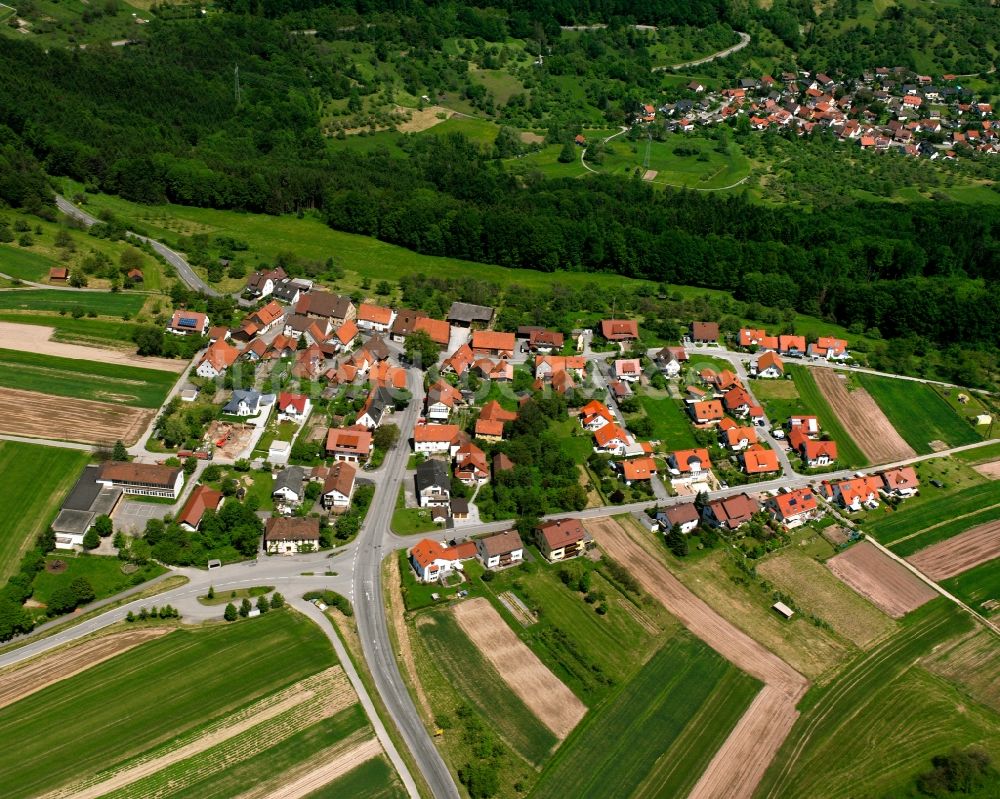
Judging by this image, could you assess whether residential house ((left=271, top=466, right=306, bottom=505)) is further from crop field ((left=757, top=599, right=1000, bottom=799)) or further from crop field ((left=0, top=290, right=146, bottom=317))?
crop field ((left=757, top=599, right=1000, bottom=799))

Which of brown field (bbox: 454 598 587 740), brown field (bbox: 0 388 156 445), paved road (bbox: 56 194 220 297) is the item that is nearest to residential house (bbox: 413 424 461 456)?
brown field (bbox: 454 598 587 740)

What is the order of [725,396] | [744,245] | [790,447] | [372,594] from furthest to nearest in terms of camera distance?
Result: [744,245]
[725,396]
[790,447]
[372,594]

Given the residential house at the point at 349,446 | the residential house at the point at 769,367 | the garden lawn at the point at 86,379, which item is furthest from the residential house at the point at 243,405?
the residential house at the point at 769,367

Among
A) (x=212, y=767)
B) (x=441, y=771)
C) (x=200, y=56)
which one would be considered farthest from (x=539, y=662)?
(x=200, y=56)

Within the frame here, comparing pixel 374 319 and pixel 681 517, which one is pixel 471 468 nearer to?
pixel 681 517

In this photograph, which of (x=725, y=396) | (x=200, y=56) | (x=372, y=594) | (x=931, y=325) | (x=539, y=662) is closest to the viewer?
(x=539, y=662)

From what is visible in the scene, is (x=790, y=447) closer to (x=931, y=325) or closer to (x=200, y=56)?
(x=931, y=325)
